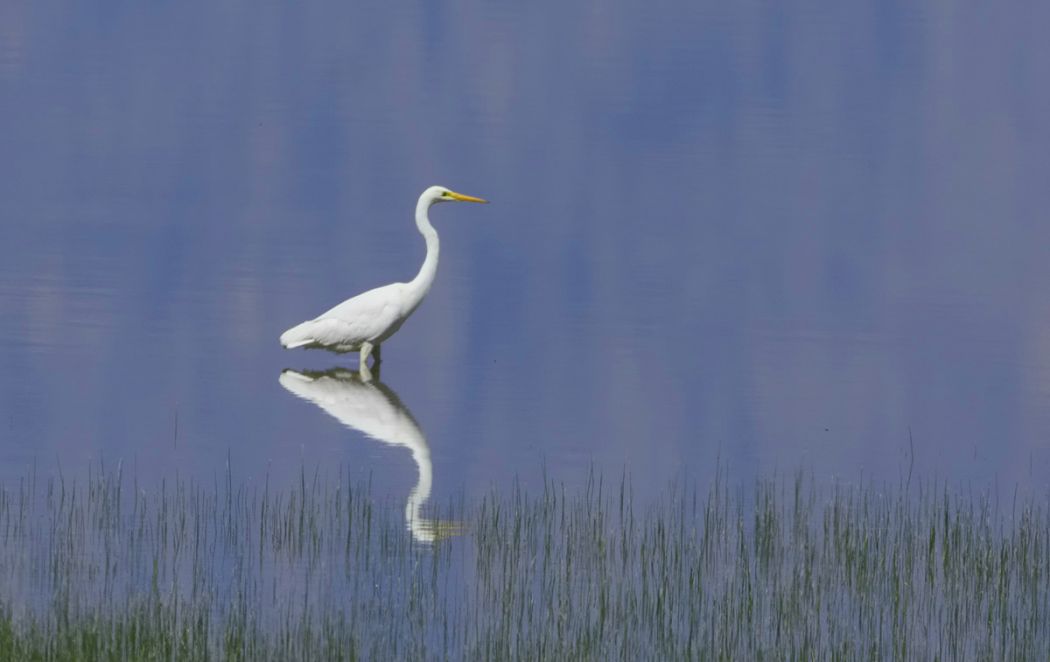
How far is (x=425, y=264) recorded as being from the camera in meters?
17.9

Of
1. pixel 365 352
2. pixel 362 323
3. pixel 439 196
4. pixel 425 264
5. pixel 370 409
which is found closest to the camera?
pixel 370 409

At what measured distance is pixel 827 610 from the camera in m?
10.4

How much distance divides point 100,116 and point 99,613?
2993cm

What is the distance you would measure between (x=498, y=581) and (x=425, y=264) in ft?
24.8

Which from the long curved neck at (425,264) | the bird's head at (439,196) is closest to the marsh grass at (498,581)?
the long curved neck at (425,264)

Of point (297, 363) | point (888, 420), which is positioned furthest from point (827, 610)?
point (297, 363)

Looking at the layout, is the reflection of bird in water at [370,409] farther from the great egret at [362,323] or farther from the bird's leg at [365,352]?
the great egret at [362,323]

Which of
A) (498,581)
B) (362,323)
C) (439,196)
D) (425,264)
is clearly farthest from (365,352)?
(498,581)

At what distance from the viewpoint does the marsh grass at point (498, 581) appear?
9.34 metres

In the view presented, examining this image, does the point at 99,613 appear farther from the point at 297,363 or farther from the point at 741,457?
the point at 297,363

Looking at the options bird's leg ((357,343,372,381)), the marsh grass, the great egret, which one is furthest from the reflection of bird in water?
the marsh grass

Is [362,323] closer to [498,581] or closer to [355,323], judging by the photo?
[355,323]

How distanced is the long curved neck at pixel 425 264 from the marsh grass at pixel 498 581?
17.5ft

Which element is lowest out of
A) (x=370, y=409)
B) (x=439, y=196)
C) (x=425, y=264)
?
(x=370, y=409)
